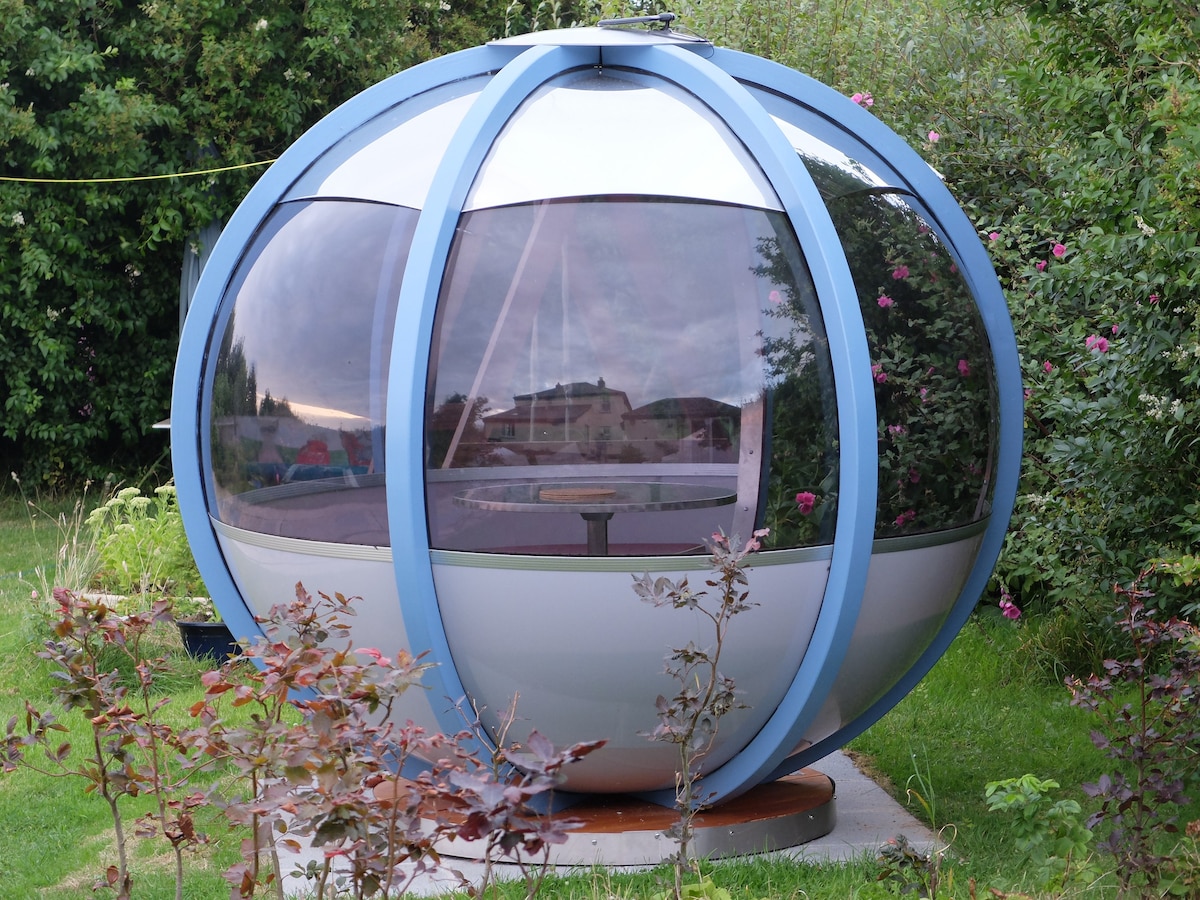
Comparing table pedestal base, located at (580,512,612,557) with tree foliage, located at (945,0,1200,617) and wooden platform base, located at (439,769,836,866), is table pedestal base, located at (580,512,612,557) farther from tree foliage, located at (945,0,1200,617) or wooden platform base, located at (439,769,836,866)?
tree foliage, located at (945,0,1200,617)

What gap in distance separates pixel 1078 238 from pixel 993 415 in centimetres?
73

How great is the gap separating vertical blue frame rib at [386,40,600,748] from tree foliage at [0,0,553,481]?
28.2 feet

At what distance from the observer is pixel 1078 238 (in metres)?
4.34

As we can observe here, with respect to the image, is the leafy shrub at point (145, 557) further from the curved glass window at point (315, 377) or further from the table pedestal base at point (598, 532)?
the table pedestal base at point (598, 532)

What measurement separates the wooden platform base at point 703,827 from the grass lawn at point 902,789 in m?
0.11

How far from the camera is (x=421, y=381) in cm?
343

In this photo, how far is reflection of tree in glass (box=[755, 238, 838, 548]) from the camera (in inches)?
137

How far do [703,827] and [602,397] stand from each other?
1.37 m

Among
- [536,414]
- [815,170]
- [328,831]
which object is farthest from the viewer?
[815,170]

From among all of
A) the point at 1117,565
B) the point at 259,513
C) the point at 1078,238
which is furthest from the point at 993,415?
the point at 259,513

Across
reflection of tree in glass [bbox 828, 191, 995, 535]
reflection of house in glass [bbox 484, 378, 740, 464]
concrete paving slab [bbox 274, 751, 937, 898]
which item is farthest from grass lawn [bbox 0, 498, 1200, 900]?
reflection of house in glass [bbox 484, 378, 740, 464]

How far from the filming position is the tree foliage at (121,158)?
11.2 meters

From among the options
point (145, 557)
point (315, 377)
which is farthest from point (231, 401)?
point (145, 557)

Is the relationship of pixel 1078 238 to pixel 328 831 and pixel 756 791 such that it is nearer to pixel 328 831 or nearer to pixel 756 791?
pixel 756 791
